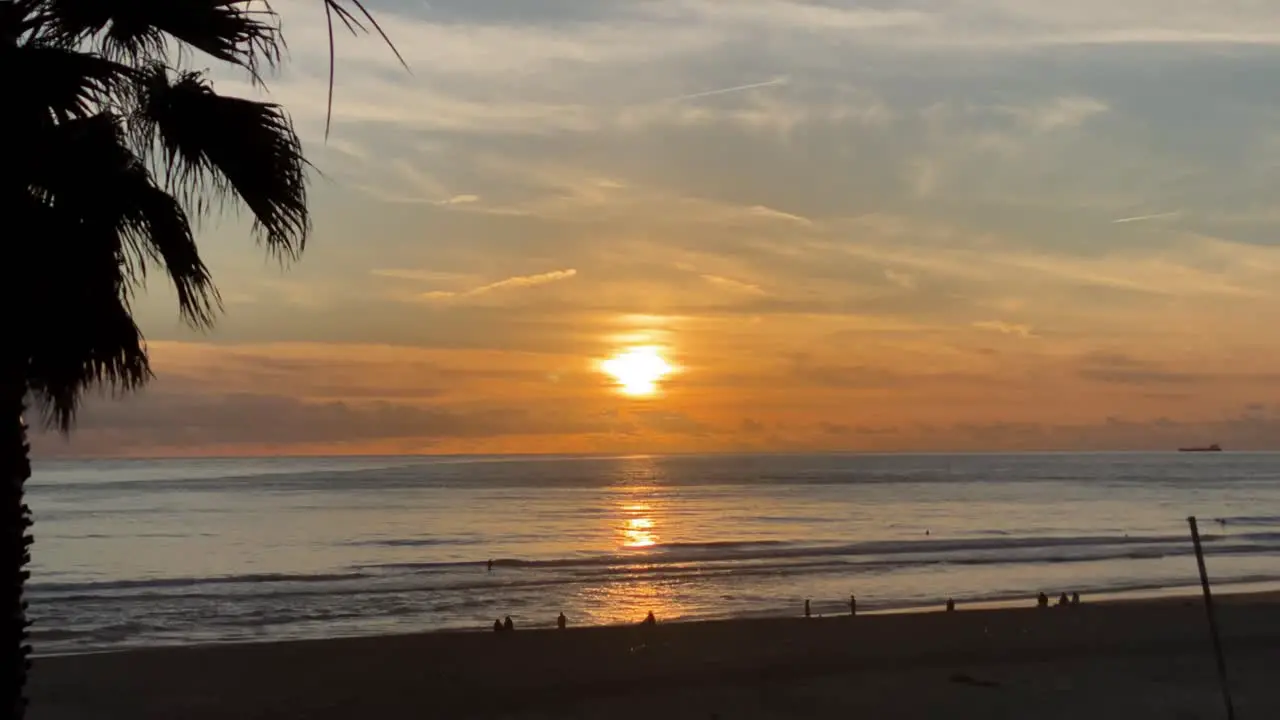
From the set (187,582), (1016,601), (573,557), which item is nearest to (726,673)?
(1016,601)

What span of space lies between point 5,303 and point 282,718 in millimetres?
7797

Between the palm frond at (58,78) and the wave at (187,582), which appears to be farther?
the wave at (187,582)

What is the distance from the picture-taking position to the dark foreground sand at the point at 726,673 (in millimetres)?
12023

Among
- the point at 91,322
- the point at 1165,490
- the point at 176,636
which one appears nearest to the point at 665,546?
the point at 176,636

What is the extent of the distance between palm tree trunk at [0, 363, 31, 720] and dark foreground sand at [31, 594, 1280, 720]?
6858 mm

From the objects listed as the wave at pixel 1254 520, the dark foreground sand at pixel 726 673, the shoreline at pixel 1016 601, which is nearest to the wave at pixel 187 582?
the shoreline at pixel 1016 601

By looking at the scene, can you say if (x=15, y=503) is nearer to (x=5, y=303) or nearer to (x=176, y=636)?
(x=5, y=303)

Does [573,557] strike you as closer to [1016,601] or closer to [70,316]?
Answer: [1016,601]

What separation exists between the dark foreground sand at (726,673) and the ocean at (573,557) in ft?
20.1

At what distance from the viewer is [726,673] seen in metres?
14.0

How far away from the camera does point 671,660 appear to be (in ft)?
49.9

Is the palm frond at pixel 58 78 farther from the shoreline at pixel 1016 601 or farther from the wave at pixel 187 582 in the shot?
the wave at pixel 187 582

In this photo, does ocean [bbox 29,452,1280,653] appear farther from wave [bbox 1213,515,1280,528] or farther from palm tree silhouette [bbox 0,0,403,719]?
palm tree silhouette [bbox 0,0,403,719]

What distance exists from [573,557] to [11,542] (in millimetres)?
35814
